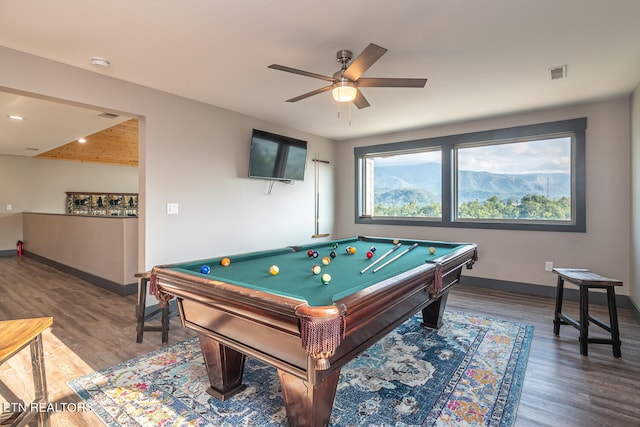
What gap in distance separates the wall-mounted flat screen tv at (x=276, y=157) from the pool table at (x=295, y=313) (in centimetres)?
229

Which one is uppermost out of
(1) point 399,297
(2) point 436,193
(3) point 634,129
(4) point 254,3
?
(4) point 254,3

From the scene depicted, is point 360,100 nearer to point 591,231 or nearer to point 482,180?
point 482,180

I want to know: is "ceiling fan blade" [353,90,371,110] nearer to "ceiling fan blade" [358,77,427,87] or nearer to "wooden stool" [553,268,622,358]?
"ceiling fan blade" [358,77,427,87]

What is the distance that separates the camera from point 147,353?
99.0 inches

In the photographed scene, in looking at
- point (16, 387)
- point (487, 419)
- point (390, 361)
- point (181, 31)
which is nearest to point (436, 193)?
point (390, 361)

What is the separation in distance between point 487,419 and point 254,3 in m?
2.79

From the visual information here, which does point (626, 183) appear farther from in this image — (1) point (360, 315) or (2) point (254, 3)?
(2) point (254, 3)

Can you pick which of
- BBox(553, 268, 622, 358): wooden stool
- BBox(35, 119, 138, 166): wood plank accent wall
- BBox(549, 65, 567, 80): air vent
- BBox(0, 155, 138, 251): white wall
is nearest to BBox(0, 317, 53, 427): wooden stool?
BBox(553, 268, 622, 358): wooden stool

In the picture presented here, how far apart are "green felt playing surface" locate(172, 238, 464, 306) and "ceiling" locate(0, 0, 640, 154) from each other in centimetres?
166

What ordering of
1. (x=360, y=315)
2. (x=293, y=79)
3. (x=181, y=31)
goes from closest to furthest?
(x=360, y=315) < (x=181, y=31) < (x=293, y=79)

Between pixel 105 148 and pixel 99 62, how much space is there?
5784 mm

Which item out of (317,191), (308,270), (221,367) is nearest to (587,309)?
(308,270)

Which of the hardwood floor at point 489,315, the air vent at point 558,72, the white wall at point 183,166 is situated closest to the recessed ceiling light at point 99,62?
the white wall at point 183,166

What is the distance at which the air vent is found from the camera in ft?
9.39
